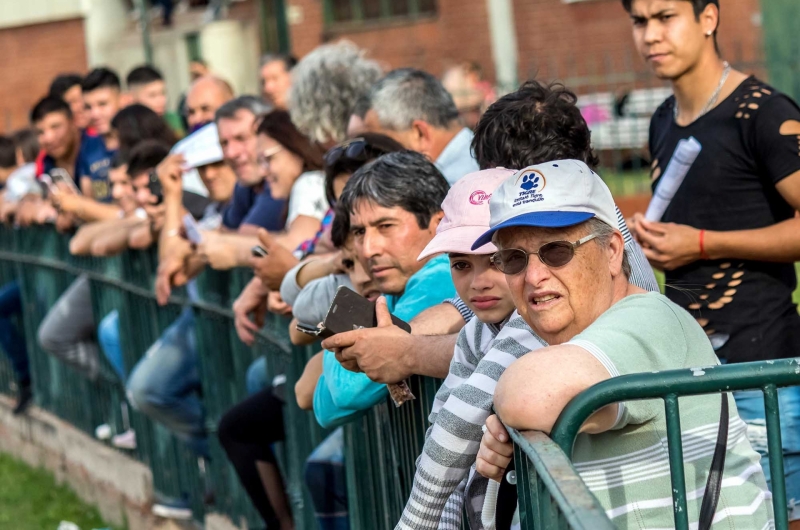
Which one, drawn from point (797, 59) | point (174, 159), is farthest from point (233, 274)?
point (797, 59)

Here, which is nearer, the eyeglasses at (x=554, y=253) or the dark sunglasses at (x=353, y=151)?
the eyeglasses at (x=554, y=253)

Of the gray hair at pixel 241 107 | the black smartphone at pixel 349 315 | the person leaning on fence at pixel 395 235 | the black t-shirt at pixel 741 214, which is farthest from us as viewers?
the gray hair at pixel 241 107

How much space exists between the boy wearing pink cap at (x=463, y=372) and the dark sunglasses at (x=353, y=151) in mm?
1210

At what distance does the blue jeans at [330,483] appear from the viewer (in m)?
4.65

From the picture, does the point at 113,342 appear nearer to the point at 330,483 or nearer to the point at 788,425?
the point at 330,483

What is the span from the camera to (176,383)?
6.76 m

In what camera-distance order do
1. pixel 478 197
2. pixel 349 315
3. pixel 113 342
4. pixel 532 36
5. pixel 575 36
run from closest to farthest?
pixel 478 197 → pixel 349 315 → pixel 113 342 → pixel 575 36 → pixel 532 36

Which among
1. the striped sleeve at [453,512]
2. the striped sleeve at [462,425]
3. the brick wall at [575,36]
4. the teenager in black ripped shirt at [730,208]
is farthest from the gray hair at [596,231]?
the brick wall at [575,36]

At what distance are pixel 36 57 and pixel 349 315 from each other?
23693mm

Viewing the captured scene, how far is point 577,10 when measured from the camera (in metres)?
20.5

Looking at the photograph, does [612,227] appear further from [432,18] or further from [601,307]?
[432,18]

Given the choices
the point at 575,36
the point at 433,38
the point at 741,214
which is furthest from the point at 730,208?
the point at 433,38

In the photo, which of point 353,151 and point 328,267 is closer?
point 353,151

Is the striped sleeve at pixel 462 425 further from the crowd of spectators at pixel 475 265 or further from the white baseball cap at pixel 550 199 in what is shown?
the white baseball cap at pixel 550 199
